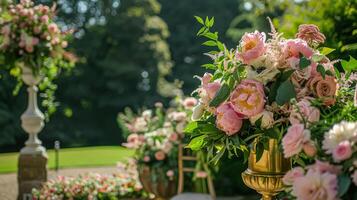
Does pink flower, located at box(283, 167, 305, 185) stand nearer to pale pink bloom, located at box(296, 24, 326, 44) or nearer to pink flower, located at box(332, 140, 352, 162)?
pink flower, located at box(332, 140, 352, 162)

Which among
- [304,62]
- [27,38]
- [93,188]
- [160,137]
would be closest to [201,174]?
[160,137]

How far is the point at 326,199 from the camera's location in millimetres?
1323

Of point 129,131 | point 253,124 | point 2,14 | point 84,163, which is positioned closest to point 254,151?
point 253,124

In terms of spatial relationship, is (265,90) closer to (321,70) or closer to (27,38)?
(321,70)

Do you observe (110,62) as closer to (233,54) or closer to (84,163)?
(84,163)

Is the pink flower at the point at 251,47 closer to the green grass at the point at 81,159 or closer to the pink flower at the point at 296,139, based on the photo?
the pink flower at the point at 296,139

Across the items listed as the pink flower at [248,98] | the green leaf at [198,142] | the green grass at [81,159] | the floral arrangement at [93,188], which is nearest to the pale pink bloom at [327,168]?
the pink flower at [248,98]

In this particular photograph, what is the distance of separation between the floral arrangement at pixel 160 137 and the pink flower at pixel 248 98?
384 cm

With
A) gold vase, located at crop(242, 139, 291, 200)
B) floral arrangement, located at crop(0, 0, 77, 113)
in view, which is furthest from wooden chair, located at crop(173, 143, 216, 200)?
gold vase, located at crop(242, 139, 291, 200)

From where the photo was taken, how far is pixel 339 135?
1.34 metres

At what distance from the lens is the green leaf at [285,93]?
171cm

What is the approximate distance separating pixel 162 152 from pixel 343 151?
4.61 metres

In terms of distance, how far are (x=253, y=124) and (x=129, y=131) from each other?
4799 millimetres

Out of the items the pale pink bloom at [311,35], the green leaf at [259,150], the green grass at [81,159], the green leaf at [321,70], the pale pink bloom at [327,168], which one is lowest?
the green grass at [81,159]
